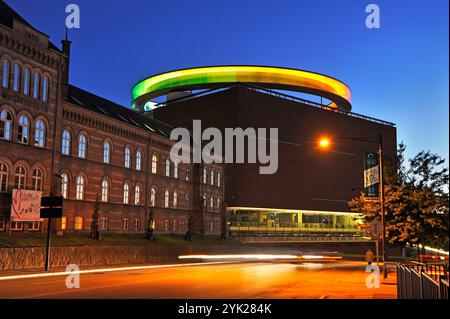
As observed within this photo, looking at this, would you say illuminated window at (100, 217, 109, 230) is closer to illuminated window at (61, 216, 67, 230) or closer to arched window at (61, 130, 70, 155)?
illuminated window at (61, 216, 67, 230)

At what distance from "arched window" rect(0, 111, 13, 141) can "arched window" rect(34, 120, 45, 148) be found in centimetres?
231

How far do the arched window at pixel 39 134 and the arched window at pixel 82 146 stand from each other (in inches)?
193

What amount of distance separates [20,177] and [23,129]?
10.8 ft

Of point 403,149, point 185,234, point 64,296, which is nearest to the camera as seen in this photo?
point 64,296

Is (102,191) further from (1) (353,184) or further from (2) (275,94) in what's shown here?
→ (1) (353,184)

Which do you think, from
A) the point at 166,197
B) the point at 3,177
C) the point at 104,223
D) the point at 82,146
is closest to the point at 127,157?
the point at 82,146

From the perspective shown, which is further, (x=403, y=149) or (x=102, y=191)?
(x=102, y=191)

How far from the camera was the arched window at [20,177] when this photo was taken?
35644 millimetres

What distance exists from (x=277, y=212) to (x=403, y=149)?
179ft

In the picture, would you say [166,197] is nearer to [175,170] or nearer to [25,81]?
[175,170]

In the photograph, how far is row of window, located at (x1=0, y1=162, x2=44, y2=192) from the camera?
3478 cm

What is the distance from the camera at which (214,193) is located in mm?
69125
